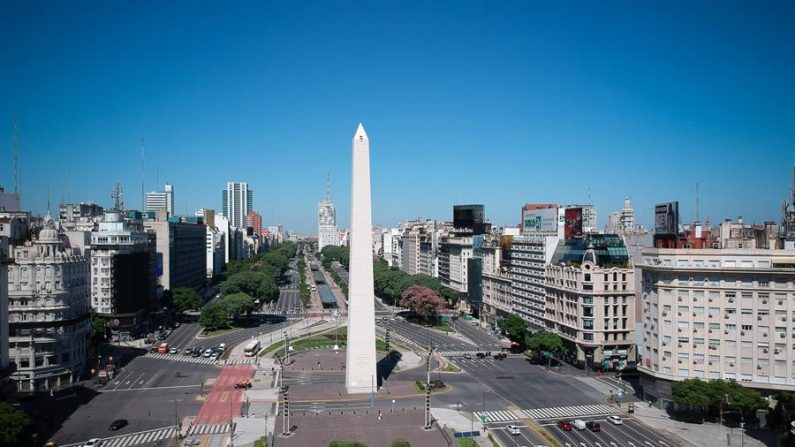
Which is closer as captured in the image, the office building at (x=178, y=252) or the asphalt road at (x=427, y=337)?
the asphalt road at (x=427, y=337)

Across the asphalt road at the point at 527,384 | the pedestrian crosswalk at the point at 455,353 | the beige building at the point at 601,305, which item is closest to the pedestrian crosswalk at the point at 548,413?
the asphalt road at the point at 527,384

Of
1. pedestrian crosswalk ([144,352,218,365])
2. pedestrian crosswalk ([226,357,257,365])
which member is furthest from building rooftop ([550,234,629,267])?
pedestrian crosswalk ([144,352,218,365])

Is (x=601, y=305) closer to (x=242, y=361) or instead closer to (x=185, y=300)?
(x=242, y=361)

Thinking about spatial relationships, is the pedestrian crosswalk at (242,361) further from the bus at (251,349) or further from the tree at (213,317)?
the tree at (213,317)

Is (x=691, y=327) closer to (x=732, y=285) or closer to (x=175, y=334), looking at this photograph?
(x=732, y=285)

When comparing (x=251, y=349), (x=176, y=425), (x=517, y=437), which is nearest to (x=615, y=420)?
(x=517, y=437)

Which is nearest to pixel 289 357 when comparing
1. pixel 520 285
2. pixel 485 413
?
pixel 485 413

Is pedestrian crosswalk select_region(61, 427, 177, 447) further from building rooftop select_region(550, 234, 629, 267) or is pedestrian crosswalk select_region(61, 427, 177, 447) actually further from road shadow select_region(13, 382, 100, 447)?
building rooftop select_region(550, 234, 629, 267)
